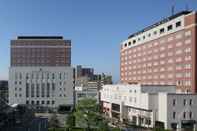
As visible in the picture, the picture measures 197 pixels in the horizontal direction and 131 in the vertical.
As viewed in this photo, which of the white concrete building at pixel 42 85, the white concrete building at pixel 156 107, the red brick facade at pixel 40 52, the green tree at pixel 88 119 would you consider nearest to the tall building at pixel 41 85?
the white concrete building at pixel 42 85

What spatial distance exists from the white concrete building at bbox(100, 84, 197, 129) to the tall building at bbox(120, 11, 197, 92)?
6390mm

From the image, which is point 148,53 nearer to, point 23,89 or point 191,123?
point 191,123

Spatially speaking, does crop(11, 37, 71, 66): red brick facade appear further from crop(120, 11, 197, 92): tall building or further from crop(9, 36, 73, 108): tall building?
crop(120, 11, 197, 92): tall building

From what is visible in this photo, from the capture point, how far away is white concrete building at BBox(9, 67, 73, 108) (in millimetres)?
127250

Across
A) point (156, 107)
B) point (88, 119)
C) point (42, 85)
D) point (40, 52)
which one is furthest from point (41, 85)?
point (88, 119)

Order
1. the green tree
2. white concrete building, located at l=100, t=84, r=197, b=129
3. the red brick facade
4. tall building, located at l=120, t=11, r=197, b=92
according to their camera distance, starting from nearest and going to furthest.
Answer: the green tree → white concrete building, located at l=100, t=84, r=197, b=129 → tall building, located at l=120, t=11, r=197, b=92 → the red brick facade

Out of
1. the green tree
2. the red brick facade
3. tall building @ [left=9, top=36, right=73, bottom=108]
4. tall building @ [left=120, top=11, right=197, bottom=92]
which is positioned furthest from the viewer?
the red brick facade

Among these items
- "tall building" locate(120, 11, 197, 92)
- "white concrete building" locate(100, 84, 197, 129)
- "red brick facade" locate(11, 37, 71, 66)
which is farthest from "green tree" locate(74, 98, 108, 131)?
"red brick facade" locate(11, 37, 71, 66)

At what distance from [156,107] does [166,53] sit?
989 inches

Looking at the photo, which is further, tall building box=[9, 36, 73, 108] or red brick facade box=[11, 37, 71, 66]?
red brick facade box=[11, 37, 71, 66]

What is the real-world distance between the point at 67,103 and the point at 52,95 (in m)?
6.42

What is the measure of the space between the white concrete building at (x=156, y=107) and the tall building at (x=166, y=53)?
21.0 feet

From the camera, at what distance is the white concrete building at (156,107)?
237 ft

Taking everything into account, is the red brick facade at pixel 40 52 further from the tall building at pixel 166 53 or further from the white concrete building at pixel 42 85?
the tall building at pixel 166 53
